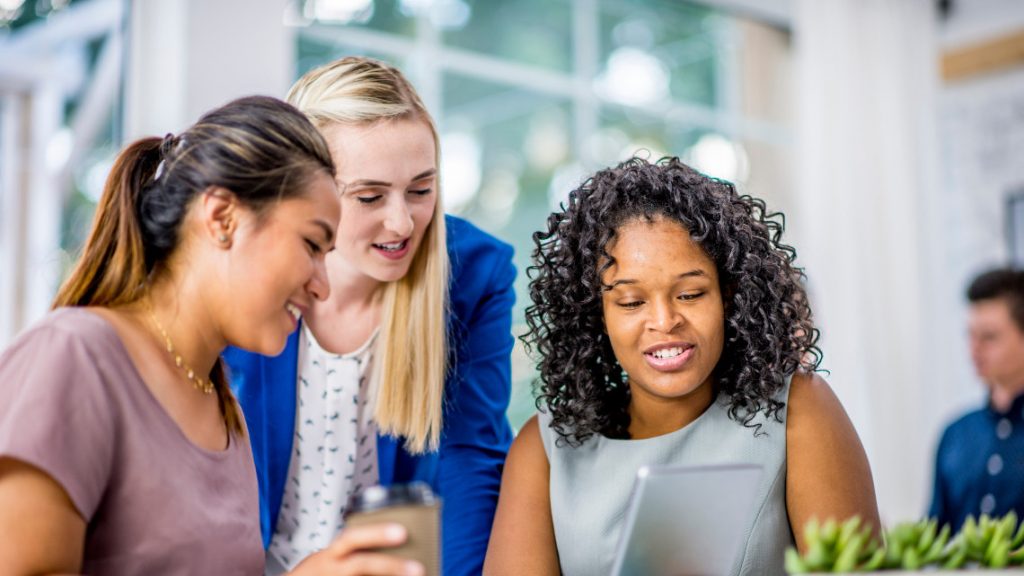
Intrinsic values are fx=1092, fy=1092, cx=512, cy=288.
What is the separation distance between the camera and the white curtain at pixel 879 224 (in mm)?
5688

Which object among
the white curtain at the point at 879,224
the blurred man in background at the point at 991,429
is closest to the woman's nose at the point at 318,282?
the blurred man in background at the point at 991,429

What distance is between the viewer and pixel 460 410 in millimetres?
1921

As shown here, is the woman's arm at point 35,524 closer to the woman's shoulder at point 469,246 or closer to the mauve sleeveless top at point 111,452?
the mauve sleeveless top at point 111,452

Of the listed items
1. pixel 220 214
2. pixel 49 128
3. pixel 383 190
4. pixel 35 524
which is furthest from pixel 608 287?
pixel 49 128

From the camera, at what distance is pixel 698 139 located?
588 centimetres

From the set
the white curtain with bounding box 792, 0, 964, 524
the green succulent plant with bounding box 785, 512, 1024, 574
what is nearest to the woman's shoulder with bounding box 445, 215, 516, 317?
the green succulent plant with bounding box 785, 512, 1024, 574

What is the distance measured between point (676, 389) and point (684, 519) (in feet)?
1.58

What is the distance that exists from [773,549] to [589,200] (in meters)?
0.57

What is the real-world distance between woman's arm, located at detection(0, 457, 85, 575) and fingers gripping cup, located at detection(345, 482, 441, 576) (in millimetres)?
281

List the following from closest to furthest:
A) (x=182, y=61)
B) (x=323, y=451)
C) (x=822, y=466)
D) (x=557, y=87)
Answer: (x=822, y=466) < (x=323, y=451) < (x=182, y=61) < (x=557, y=87)

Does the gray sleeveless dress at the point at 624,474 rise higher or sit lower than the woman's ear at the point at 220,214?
lower

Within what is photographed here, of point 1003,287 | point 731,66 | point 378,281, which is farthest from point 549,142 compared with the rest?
point 378,281

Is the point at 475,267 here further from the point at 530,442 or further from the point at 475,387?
the point at 530,442

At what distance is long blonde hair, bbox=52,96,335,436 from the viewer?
47.4 inches
